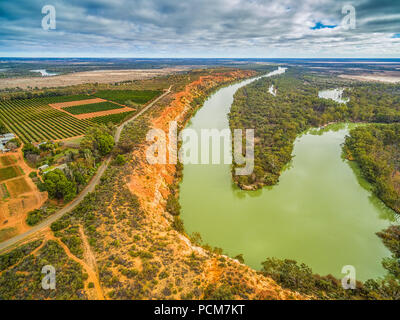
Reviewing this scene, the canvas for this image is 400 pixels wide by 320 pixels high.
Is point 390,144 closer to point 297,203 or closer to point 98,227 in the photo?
point 297,203

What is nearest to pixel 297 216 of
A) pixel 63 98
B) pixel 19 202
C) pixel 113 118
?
pixel 19 202

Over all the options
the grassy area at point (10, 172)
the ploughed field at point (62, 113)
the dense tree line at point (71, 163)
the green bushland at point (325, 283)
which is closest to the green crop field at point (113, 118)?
the ploughed field at point (62, 113)

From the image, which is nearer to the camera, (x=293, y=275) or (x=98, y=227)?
(x=293, y=275)

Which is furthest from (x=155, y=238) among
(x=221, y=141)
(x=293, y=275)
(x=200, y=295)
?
(x=221, y=141)

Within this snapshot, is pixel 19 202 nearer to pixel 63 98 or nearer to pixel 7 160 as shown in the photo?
pixel 7 160

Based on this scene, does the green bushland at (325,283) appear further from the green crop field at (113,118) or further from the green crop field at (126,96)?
the green crop field at (126,96)

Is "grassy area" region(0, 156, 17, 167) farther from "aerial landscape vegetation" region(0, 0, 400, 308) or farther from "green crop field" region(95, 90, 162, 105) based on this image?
"green crop field" region(95, 90, 162, 105)
